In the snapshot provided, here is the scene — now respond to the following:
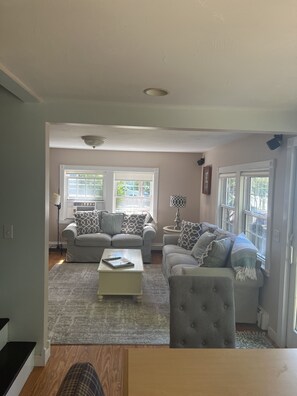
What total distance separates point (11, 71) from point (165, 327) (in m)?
2.82

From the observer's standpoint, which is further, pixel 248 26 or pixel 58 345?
pixel 58 345

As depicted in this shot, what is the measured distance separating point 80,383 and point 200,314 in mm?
1127

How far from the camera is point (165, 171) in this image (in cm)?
670

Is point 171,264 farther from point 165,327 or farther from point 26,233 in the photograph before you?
point 26,233

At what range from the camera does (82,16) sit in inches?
45.6

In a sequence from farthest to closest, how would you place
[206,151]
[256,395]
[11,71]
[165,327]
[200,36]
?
1. [206,151]
2. [165,327]
3. [11,71]
4. [200,36]
5. [256,395]

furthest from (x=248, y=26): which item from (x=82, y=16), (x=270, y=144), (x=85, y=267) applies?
(x=85, y=267)

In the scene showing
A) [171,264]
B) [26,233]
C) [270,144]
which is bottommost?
[171,264]

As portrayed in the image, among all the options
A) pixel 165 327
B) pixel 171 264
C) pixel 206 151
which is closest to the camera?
pixel 165 327

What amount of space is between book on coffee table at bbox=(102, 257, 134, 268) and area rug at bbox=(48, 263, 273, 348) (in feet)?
1.47

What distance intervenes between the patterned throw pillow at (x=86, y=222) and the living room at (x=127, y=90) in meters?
3.31

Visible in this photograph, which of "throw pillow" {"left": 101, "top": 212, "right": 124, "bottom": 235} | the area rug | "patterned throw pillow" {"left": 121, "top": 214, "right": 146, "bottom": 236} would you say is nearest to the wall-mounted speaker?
the area rug

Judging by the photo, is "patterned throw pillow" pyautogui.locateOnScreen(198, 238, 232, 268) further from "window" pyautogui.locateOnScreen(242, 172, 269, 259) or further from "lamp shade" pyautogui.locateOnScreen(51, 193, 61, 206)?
"lamp shade" pyautogui.locateOnScreen(51, 193, 61, 206)

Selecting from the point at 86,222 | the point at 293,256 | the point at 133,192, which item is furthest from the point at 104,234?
the point at 293,256
